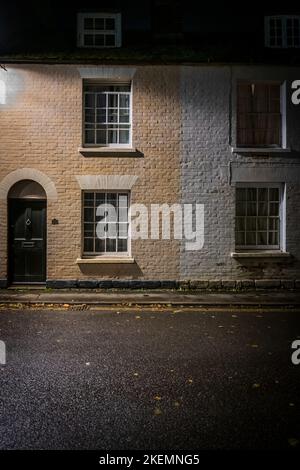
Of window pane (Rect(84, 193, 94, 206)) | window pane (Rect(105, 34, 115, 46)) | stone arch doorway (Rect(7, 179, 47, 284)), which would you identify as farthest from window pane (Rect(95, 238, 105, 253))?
window pane (Rect(105, 34, 115, 46))

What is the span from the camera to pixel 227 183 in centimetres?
1194

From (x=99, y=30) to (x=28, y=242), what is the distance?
7206 mm

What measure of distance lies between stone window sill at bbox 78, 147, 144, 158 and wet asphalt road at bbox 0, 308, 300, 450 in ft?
18.6

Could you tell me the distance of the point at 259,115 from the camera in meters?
12.2

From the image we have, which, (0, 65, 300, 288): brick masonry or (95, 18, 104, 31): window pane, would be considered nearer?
(0, 65, 300, 288): brick masonry

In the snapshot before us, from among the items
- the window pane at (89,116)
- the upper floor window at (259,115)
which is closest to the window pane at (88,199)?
the window pane at (89,116)

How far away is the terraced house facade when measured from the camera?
11.7 m

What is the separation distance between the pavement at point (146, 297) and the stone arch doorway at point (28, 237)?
2.41ft

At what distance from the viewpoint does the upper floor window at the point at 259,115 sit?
40.0 ft

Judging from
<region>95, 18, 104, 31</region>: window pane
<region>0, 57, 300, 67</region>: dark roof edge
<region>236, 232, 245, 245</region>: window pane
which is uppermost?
<region>95, 18, 104, 31</region>: window pane

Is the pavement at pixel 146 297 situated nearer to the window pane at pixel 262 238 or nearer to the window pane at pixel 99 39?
the window pane at pixel 262 238

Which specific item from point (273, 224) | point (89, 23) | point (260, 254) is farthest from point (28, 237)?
point (273, 224)

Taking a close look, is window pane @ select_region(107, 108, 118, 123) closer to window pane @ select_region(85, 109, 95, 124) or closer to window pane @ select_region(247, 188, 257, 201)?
window pane @ select_region(85, 109, 95, 124)

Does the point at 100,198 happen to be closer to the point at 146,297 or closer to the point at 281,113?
the point at 146,297
